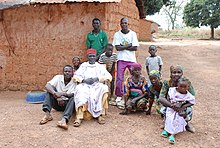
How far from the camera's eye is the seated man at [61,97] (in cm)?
437

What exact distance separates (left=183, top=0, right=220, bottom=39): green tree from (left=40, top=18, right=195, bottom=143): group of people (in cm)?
2281

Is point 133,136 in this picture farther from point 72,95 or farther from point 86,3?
point 86,3

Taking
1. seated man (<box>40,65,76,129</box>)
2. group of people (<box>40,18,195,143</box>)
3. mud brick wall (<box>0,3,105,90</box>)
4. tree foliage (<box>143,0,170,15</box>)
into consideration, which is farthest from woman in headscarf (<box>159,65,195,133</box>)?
tree foliage (<box>143,0,170,15</box>)

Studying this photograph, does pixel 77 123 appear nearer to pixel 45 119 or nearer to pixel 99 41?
pixel 45 119

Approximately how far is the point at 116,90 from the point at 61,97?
1447 mm

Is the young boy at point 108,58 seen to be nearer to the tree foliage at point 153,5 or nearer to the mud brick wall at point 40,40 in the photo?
the mud brick wall at point 40,40

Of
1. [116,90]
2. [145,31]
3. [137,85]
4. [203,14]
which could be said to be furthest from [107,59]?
[203,14]

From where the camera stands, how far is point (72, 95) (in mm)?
4598

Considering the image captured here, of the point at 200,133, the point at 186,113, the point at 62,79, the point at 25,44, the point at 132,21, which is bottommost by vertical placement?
the point at 200,133

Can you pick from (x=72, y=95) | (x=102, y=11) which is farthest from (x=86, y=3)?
(x=72, y=95)

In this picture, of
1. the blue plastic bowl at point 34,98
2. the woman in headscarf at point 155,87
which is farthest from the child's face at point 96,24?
the blue plastic bowl at point 34,98

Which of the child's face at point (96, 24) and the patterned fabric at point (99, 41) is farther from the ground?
the child's face at point (96, 24)

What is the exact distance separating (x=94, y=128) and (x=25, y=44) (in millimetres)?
3259

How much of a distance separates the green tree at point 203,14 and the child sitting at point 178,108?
23752mm
